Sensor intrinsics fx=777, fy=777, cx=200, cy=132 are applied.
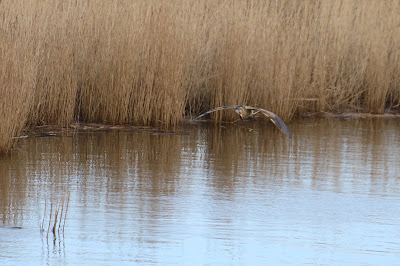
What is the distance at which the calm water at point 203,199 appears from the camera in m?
3.87

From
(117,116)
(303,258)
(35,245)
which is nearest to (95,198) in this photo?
(35,245)

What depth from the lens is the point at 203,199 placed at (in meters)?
4.96

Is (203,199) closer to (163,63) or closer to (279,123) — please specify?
(279,123)

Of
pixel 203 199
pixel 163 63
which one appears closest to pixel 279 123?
Result: pixel 163 63

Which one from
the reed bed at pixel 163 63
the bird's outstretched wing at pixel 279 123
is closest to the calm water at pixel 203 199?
the bird's outstretched wing at pixel 279 123

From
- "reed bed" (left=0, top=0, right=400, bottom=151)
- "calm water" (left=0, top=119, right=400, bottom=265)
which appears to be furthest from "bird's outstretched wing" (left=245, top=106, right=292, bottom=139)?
"reed bed" (left=0, top=0, right=400, bottom=151)

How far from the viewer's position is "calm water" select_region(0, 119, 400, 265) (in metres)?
3.87

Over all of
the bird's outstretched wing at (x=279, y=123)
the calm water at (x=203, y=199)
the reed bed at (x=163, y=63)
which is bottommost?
the calm water at (x=203, y=199)

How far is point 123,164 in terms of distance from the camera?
19.8 feet

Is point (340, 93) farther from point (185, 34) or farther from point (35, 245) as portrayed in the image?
point (35, 245)

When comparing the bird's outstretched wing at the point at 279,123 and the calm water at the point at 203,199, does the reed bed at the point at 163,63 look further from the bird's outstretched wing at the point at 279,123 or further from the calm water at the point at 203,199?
the bird's outstretched wing at the point at 279,123

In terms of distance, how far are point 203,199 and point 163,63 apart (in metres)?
3.01

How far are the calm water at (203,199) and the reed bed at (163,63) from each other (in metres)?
0.47

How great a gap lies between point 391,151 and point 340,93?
2.92m
